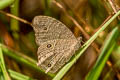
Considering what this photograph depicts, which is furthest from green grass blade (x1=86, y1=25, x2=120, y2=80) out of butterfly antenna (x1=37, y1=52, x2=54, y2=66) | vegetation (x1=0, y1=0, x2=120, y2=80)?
butterfly antenna (x1=37, y1=52, x2=54, y2=66)

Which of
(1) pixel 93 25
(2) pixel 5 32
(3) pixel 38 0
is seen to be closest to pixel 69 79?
(1) pixel 93 25

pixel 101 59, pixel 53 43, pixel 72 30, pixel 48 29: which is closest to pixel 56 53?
pixel 53 43

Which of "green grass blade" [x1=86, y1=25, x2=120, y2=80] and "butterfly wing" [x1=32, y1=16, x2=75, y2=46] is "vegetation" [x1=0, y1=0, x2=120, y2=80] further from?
"butterfly wing" [x1=32, y1=16, x2=75, y2=46]

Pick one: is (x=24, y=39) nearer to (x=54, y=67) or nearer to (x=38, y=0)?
(x=38, y=0)

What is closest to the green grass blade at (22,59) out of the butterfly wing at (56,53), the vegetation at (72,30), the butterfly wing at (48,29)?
the vegetation at (72,30)

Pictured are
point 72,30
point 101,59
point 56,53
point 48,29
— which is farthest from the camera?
point 72,30

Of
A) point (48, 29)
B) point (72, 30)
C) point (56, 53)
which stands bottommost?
point (72, 30)

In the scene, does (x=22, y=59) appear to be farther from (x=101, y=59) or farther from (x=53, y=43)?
(x=101, y=59)
